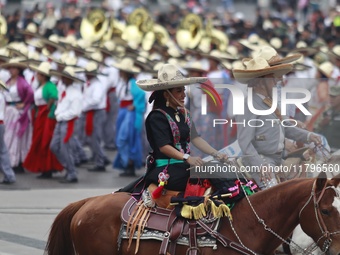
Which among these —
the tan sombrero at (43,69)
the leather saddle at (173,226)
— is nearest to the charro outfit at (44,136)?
the tan sombrero at (43,69)

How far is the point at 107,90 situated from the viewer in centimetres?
2134

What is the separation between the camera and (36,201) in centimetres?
1558

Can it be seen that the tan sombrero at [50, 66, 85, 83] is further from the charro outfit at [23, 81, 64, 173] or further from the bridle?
the bridle

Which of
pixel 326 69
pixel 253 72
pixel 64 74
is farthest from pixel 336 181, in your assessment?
pixel 64 74

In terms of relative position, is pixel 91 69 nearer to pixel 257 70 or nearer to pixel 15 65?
pixel 15 65

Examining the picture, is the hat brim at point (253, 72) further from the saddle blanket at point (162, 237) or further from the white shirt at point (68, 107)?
the white shirt at point (68, 107)

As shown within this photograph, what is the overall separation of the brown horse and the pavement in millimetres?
2589

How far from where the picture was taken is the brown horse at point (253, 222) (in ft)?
27.9

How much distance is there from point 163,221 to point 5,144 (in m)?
8.91

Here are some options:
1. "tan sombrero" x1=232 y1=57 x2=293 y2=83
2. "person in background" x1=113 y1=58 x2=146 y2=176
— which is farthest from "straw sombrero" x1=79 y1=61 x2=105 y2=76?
"tan sombrero" x1=232 y1=57 x2=293 y2=83

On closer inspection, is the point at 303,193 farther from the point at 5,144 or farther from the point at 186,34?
the point at 186,34

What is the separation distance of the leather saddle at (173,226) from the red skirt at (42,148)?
899 centimetres

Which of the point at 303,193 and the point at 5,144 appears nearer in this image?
the point at 303,193

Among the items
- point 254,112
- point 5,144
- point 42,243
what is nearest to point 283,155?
point 254,112
